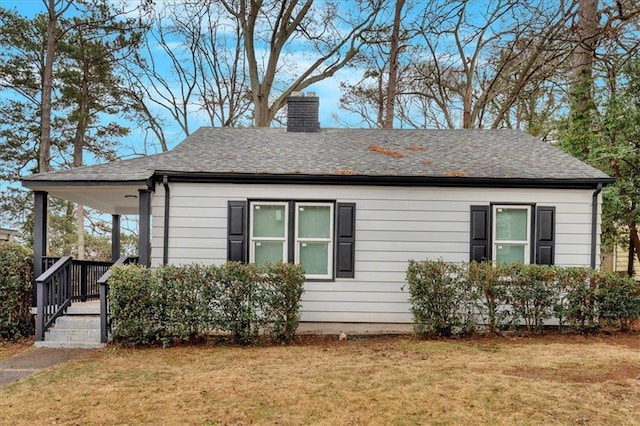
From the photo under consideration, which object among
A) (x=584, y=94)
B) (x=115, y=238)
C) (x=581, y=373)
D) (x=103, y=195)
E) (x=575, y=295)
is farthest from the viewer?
(x=584, y=94)

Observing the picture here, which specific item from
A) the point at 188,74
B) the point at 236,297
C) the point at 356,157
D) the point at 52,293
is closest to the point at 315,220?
the point at 356,157

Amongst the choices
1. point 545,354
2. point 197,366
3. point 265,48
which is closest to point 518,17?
point 265,48

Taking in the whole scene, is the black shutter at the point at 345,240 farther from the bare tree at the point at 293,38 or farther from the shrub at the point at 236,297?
the bare tree at the point at 293,38

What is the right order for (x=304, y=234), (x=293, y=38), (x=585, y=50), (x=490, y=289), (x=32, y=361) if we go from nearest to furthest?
(x=32, y=361) < (x=490, y=289) < (x=304, y=234) < (x=585, y=50) < (x=293, y=38)

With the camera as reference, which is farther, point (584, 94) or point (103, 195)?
point (584, 94)

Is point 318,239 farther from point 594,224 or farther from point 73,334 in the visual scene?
point 594,224

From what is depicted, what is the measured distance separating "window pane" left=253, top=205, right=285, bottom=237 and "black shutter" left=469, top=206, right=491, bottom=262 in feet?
10.6

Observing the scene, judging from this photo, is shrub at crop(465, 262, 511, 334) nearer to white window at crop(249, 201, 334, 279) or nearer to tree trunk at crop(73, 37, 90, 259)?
white window at crop(249, 201, 334, 279)

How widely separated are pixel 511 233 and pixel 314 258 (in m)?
3.38

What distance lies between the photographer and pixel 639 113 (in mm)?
9781

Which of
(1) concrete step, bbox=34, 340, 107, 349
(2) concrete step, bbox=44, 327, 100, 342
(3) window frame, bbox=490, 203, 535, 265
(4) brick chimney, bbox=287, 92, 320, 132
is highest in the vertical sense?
(4) brick chimney, bbox=287, 92, 320, 132

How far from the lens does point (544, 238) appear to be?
7.46m

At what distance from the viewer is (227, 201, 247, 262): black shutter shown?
24.4ft

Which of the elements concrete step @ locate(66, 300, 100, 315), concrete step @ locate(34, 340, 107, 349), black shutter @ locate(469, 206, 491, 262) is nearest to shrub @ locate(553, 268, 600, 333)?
black shutter @ locate(469, 206, 491, 262)
